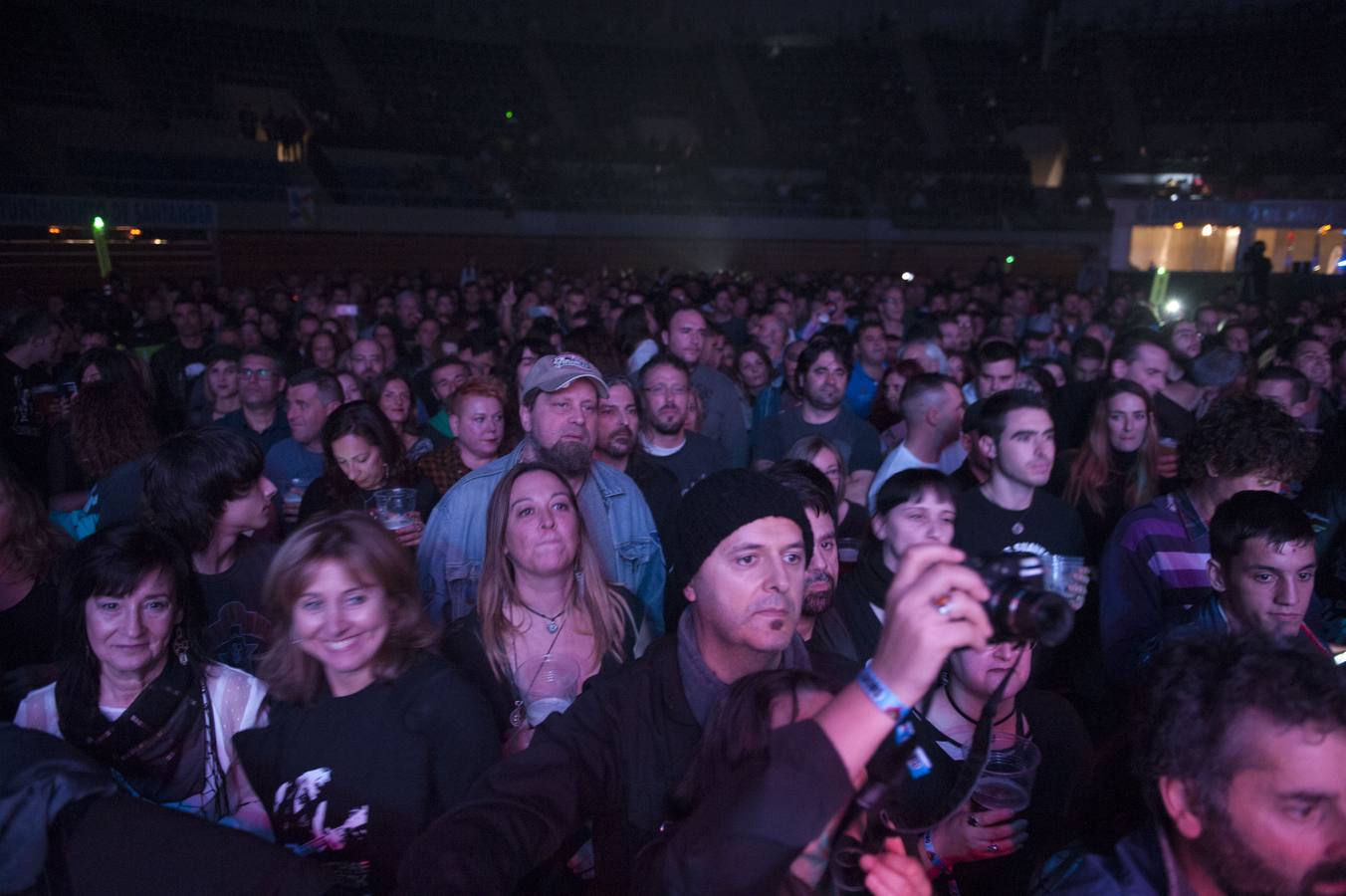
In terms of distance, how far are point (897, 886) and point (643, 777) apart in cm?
57

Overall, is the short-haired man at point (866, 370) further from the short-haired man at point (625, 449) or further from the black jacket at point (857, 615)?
the black jacket at point (857, 615)

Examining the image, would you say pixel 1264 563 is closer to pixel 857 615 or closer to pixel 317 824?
pixel 857 615

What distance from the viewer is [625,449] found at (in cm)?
408

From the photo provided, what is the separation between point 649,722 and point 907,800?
535 mm

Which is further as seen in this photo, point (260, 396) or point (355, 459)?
point (260, 396)

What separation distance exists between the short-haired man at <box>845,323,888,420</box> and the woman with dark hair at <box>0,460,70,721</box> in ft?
17.1

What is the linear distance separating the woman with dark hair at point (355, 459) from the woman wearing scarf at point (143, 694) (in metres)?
1.55

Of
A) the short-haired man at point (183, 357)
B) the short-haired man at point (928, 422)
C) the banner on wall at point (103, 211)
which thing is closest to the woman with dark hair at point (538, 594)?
the short-haired man at point (928, 422)

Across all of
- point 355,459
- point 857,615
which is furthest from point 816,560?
point 355,459

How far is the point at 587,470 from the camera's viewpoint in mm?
3557

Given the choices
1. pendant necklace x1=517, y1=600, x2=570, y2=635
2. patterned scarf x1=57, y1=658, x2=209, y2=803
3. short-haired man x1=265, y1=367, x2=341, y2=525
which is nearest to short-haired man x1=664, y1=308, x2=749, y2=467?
short-haired man x1=265, y1=367, x2=341, y2=525

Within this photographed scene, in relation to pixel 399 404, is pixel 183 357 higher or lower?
higher

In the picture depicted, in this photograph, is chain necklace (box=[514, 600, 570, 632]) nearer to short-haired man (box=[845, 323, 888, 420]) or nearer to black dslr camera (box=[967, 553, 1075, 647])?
black dslr camera (box=[967, 553, 1075, 647])

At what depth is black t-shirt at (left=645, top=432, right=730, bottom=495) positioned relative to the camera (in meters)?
4.56
